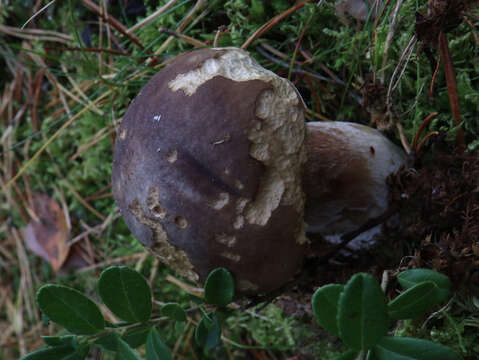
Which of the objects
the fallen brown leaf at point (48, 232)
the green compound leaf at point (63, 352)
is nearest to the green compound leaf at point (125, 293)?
the green compound leaf at point (63, 352)

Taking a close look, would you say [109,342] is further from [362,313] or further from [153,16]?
[153,16]

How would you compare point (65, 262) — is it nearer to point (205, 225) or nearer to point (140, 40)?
point (140, 40)

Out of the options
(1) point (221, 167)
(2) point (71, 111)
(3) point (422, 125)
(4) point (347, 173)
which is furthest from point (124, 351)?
(2) point (71, 111)

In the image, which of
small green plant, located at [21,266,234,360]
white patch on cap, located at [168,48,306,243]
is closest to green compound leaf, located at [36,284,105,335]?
small green plant, located at [21,266,234,360]

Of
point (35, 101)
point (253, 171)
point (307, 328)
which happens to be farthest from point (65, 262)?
point (253, 171)

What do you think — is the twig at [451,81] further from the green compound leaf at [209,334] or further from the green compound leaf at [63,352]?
the green compound leaf at [63,352]

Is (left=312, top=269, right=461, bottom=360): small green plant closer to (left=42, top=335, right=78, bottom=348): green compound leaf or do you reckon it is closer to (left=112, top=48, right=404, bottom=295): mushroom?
(left=112, top=48, right=404, bottom=295): mushroom
